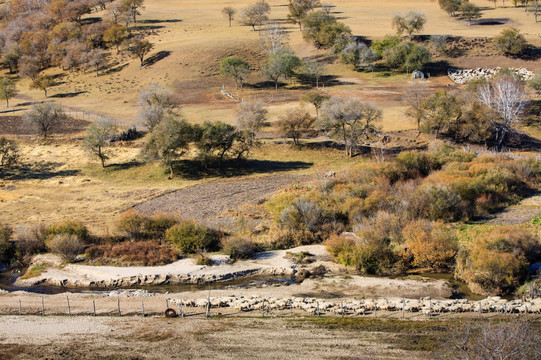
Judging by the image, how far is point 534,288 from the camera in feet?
114

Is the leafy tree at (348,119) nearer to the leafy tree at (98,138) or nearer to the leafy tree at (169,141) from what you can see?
the leafy tree at (169,141)

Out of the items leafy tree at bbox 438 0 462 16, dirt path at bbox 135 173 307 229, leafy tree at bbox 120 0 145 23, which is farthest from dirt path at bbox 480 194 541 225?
leafy tree at bbox 120 0 145 23

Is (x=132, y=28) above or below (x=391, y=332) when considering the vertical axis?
above

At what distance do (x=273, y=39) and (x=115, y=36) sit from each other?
113 ft

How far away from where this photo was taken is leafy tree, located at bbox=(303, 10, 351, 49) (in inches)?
4567

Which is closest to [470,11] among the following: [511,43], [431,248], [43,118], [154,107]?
[511,43]

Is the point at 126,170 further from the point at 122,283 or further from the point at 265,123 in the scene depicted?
the point at 122,283

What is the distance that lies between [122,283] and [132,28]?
361ft

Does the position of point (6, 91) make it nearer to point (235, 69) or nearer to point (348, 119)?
point (235, 69)

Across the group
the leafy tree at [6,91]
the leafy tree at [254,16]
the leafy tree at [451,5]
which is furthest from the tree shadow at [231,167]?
the leafy tree at [451,5]

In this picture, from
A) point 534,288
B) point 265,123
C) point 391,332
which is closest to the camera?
point 391,332

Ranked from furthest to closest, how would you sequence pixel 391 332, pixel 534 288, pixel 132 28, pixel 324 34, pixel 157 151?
1. pixel 132 28
2. pixel 324 34
3. pixel 157 151
4. pixel 534 288
5. pixel 391 332

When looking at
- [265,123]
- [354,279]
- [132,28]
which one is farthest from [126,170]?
[132,28]

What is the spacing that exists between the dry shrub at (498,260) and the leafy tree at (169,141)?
3434 centimetres
